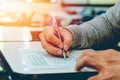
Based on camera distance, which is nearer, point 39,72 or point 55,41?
point 39,72

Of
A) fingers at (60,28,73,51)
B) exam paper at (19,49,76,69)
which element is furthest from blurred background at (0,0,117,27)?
exam paper at (19,49,76,69)

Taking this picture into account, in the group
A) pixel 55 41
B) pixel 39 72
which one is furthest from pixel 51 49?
pixel 39 72

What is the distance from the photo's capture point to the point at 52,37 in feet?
2.91

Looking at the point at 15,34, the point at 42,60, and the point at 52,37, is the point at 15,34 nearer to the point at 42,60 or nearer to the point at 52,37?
the point at 52,37

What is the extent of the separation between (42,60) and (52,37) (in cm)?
13

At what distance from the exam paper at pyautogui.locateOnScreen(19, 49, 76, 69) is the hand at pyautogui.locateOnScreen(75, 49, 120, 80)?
5cm

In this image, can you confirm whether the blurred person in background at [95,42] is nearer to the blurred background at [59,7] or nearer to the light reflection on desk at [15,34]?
the light reflection on desk at [15,34]

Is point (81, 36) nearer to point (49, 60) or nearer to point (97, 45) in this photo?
point (97, 45)

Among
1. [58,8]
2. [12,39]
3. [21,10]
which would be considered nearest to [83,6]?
[58,8]

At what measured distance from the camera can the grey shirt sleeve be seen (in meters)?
0.99

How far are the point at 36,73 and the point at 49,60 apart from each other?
0.42 ft

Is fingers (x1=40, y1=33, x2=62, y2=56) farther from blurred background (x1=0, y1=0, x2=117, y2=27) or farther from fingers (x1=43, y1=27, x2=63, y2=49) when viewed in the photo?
blurred background (x1=0, y1=0, x2=117, y2=27)

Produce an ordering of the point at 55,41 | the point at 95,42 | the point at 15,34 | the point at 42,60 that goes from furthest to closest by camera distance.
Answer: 1. the point at 15,34
2. the point at 95,42
3. the point at 55,41
4. the point at 42,60

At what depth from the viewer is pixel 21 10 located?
8.98 ft
